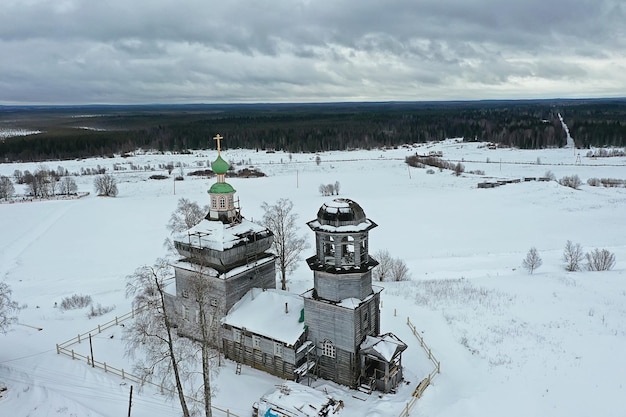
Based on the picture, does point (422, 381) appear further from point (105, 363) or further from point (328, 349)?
point (105, 363)

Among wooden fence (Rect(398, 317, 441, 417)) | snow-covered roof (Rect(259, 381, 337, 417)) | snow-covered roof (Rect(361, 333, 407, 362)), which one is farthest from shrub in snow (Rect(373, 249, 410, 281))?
snow-covered roof (Rect(259, 381, 337, 417))

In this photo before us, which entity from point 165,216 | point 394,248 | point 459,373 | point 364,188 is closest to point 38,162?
point 165,216

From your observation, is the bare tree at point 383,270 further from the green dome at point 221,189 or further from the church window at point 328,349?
the green dome at point 221,189

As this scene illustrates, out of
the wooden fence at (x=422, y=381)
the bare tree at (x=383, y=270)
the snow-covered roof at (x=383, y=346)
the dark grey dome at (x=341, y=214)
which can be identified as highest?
the dark grey dome at (x=341, y=214)

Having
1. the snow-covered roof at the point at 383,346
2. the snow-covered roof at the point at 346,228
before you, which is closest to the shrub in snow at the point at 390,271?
the snow-covered roof at the point at 383,346

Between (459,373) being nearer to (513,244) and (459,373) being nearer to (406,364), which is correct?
(406,364)

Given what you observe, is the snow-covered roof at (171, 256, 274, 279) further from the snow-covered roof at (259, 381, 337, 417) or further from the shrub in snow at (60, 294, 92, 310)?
the shrub in snow at (60, 294, 92, 310)
